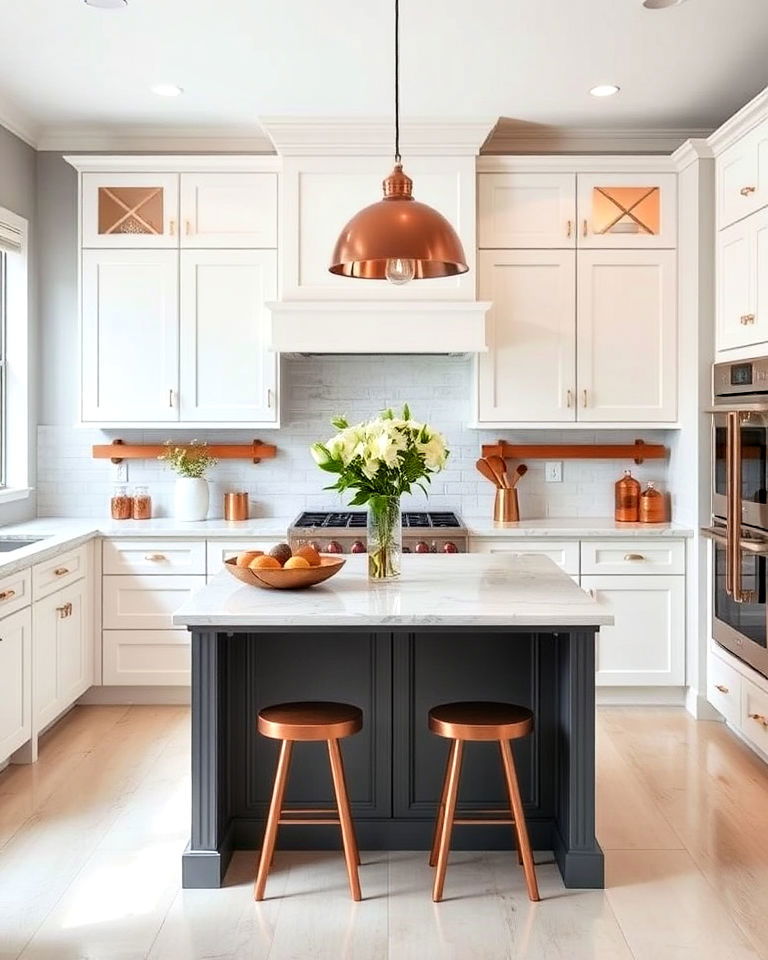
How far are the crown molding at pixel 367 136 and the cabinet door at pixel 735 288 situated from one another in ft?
4.10

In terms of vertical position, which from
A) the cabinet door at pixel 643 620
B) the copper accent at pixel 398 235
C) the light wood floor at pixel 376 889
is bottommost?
the light wood floor at pixel 376 889

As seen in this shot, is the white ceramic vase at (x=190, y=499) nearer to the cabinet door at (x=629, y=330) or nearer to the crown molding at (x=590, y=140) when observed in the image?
the cabinet door at (x=629, y=330)

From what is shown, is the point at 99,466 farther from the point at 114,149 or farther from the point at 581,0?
the point at 581,0

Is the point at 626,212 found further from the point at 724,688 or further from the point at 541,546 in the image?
the point at 724,688

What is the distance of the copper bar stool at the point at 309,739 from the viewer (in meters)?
3.00

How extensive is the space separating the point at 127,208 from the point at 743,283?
115 inches

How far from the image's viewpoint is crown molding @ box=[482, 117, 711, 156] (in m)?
5.40

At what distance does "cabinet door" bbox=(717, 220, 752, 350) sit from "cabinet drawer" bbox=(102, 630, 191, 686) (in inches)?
113

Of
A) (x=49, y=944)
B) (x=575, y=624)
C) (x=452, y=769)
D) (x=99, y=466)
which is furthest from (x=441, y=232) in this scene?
(x=99, y=466)

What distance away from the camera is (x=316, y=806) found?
11.2ft

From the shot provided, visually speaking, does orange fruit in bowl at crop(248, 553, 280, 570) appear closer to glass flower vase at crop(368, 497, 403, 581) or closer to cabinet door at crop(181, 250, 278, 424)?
glass flower vase at crop(368, 497, 403, 581)

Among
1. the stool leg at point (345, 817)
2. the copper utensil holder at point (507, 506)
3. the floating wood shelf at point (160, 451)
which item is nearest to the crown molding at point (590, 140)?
the copper utensil holder at point (507, 506)

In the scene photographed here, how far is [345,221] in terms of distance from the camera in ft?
16.7

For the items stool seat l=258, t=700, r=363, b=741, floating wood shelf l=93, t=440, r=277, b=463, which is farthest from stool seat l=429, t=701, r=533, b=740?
floating wood shelf l=93, t=440, r=277, b=463
